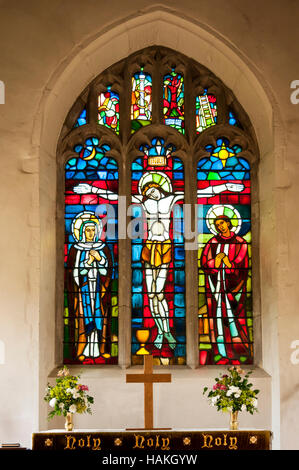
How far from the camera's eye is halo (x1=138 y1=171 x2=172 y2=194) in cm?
796

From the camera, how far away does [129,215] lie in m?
7.86

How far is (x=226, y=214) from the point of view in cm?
793

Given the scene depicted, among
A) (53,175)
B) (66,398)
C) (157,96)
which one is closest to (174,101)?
(157,96)

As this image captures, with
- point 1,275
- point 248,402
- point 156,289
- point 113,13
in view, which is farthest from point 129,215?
point 248,402

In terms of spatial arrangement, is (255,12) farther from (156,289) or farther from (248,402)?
(248,402)

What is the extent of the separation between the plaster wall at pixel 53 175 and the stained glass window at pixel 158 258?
45 cm

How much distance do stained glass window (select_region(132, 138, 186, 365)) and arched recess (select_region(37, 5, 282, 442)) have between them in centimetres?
87

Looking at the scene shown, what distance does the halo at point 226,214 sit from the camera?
7898 mm

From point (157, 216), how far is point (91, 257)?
33.5 inches

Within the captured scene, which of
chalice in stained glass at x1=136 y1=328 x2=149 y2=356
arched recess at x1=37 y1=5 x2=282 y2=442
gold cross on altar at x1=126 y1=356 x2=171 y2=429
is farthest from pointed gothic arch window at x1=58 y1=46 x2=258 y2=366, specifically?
gold cross on altar at x1=126 y1=356 x2=171 y2=429

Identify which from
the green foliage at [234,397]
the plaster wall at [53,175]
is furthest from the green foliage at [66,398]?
the green foliage at [234,397]

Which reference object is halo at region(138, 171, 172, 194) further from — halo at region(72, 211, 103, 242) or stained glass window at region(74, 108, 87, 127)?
stained glass window at region(74, 108, 87, 127)

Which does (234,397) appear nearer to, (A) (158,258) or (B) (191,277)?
(B) (191,277)

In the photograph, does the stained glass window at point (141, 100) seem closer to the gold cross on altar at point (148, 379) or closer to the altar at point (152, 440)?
the gold cross on altar at point (148, 379)
